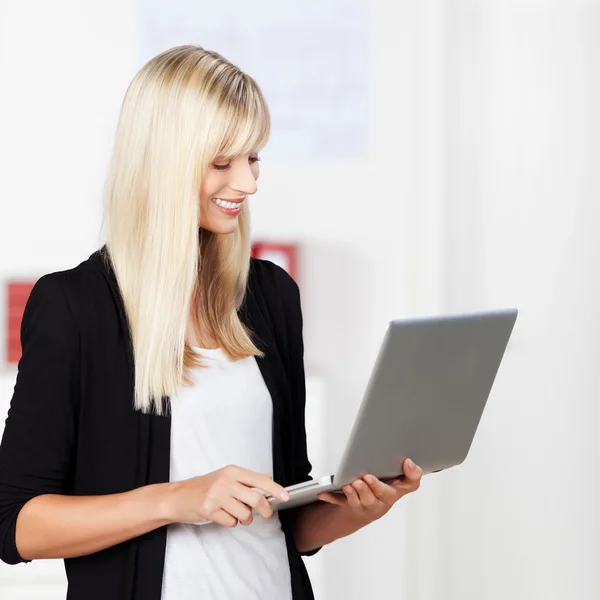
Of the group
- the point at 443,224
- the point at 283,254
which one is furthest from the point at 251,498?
the point at 443,224

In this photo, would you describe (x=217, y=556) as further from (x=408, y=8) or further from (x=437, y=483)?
(x=408, y=8)


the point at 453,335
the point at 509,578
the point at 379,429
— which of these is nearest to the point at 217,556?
the point at 379,429

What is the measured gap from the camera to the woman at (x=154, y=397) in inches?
→ 53.1

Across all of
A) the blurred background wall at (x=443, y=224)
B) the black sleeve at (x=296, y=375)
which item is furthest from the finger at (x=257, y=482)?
the blurred background wall at (x=443, y=224)

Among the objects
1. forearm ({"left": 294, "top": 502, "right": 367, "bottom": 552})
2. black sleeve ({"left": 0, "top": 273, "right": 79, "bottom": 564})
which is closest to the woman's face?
black sleeve ({"left": 0, "top": 273, "right": 79, "bottom": 564})

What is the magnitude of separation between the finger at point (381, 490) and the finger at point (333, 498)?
0.07 m

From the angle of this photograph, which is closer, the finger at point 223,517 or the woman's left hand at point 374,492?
the finger at point 223,517

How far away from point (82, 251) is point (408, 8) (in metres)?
1.43

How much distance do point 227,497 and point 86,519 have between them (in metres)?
0.20

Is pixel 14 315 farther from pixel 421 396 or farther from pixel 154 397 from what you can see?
pixel 421 396

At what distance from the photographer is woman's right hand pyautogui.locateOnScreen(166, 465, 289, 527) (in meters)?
1.28

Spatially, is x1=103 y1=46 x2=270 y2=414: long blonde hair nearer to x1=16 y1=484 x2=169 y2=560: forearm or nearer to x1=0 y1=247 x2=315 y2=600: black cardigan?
x1=0 y1=247 x2=315 y2=600: black cardigan

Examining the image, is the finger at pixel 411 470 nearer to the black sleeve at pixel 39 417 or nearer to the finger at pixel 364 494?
the finger at pixel 364 494

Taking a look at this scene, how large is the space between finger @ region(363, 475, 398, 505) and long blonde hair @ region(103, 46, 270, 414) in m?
0.30
